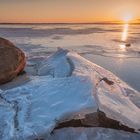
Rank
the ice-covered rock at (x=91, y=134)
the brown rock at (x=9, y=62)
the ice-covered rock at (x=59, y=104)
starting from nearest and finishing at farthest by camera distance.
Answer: the ice-covered rock at (x=91, y=134) < the ice-covered rock at (x=59, y=104) < the brown rock at (x=9, y=62)

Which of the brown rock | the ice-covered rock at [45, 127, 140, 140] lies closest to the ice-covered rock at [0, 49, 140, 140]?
the ice-covered rock at [45, 127, 140, 140]

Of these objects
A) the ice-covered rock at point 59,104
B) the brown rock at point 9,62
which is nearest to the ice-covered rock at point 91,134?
the ice-covered rock at point 59,104

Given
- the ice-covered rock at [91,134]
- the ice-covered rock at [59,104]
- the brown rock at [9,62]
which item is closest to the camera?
the ice-covered rock at [91,134]

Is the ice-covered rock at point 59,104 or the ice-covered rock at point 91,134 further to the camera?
the ice-covered rock at point 59,104

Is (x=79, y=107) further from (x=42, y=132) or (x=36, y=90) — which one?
(x=36, y=90)

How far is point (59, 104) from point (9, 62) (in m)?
2.65

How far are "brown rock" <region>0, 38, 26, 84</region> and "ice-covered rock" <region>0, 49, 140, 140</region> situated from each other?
0.76m

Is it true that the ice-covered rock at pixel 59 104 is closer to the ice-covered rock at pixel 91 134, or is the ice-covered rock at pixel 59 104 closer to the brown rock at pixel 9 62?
the ice-covered rock at pixel 91 134

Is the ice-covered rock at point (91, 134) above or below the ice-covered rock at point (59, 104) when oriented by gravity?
below

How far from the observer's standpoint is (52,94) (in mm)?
5109

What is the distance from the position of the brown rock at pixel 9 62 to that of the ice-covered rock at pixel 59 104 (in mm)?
761

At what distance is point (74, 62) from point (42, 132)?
3337 mm

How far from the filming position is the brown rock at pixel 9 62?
667 centimetres

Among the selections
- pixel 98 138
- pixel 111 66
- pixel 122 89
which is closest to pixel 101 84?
pixel 122 89
